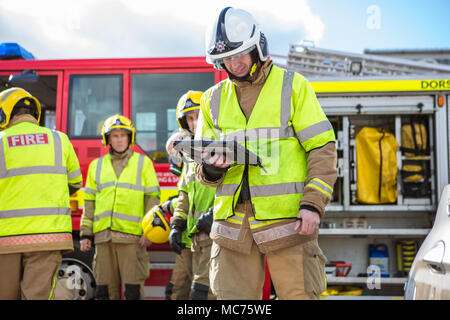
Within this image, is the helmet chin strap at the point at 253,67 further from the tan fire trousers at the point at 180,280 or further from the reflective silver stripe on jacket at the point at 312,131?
the tan fire trousers at the point at 180,280

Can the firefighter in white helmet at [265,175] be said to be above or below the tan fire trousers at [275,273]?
above

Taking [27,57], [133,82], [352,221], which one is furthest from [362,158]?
[27,57]

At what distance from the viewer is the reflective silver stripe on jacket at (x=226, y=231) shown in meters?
2.27

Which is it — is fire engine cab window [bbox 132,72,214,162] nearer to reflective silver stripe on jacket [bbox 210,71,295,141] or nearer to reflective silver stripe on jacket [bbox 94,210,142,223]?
reflective silver stripe on jacket [bbox 94,210,142,223]

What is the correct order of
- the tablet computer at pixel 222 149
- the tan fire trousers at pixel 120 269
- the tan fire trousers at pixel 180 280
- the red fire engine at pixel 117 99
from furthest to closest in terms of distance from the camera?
the red fire engine at pixel 117 99 < the tan fire trousers at pixel 120 269 < the tan fire trousers at pixel 180 280 < the tablet computer at pixel 222 149

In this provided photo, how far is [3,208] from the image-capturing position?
3219 millimetres

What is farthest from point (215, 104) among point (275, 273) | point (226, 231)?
point (275, 273)

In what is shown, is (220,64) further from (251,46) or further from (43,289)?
(43,289)

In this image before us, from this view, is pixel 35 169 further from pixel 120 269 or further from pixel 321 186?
pixel 321 186

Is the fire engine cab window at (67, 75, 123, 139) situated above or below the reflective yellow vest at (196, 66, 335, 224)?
above

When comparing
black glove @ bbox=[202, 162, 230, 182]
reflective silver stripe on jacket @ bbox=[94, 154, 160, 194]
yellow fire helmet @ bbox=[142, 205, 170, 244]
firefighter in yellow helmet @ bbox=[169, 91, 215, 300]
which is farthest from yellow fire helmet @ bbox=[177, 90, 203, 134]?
black glove @ bbox=[202, 162, 230, 182]

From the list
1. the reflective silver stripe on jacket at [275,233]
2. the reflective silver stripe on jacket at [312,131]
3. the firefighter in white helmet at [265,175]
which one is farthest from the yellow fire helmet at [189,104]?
the reflective silver stripe on jacket at [275,233]

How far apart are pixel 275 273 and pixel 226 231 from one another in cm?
32

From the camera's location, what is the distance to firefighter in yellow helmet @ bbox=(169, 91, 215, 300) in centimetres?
343
